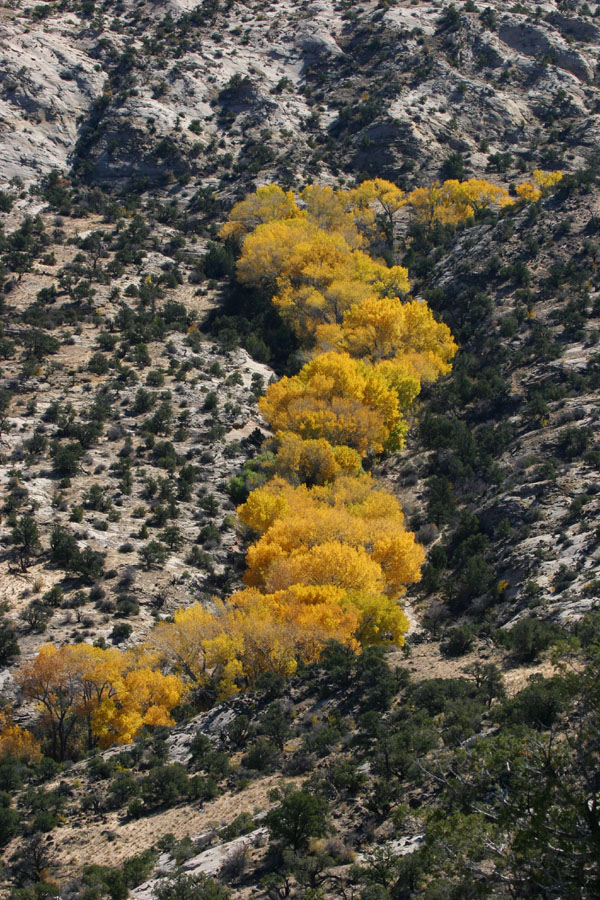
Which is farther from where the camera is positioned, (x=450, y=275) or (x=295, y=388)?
(x=450, y=275)

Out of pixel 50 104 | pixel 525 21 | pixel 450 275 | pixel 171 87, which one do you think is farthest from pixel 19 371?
pixel 525 21

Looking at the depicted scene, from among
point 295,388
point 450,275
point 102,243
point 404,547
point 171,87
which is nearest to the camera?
point 404,547

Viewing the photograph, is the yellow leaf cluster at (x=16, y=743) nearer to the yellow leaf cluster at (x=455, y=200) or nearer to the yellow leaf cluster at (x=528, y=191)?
the yellow leaf cluster at (x=528, y=191)

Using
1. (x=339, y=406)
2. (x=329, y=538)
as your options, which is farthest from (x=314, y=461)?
(x=329, y=538)

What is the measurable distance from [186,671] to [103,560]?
9652mm

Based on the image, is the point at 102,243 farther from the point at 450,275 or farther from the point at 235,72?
the point at 235,72

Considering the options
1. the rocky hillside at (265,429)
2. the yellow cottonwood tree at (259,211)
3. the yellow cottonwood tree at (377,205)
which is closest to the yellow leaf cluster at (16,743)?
the rocky hillside at (265,429)

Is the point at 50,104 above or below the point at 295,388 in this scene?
above

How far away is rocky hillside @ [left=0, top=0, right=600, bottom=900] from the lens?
20125 mm

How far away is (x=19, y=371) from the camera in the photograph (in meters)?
57.4

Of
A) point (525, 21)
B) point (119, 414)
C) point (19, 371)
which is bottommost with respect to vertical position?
point (119, 414)

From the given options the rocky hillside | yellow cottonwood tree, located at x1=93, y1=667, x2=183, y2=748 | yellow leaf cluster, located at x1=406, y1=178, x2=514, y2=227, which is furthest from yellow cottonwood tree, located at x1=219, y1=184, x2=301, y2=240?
yellow cottonwood tree, located at x1=93, y1=667, x2=183, y2=748

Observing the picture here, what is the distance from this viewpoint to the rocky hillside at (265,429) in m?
Result: 20.1

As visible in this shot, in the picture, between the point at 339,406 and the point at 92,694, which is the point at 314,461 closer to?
the point at 339,406
